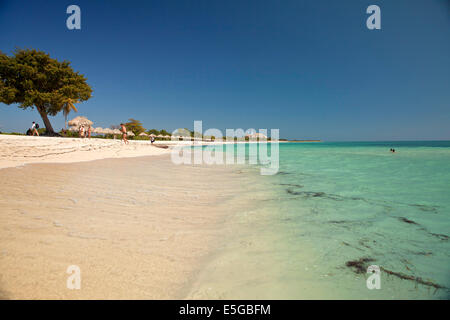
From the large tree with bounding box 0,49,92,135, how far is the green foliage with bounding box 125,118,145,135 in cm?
1743

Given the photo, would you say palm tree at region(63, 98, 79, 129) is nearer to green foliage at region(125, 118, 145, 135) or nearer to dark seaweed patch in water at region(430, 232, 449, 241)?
green foliage at region(125, 118, 145, 135)

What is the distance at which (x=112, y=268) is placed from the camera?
1.44 metres

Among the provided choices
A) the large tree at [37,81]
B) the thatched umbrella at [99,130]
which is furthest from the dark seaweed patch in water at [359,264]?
the thatched umbrella at [99,130]

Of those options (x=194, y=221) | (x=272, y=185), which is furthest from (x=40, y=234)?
(x=272, y=185)

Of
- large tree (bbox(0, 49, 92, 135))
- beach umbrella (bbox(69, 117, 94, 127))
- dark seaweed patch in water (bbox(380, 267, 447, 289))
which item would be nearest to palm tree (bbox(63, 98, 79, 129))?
large tree (bbox(0, 49, 92, 135))

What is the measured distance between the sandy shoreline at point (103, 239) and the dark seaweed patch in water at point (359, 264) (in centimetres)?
132

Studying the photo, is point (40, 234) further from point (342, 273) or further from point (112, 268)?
point (342, 273)

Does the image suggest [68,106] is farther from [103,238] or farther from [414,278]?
[414,278]

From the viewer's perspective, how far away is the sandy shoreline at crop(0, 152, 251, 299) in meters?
1.26

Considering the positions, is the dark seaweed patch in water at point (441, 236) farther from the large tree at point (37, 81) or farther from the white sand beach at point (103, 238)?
the large tree at point (37, 81)

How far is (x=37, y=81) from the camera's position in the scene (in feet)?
55.0

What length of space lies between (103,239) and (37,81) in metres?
23.1

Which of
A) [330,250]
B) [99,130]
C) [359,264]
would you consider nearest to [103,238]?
[330,250]
